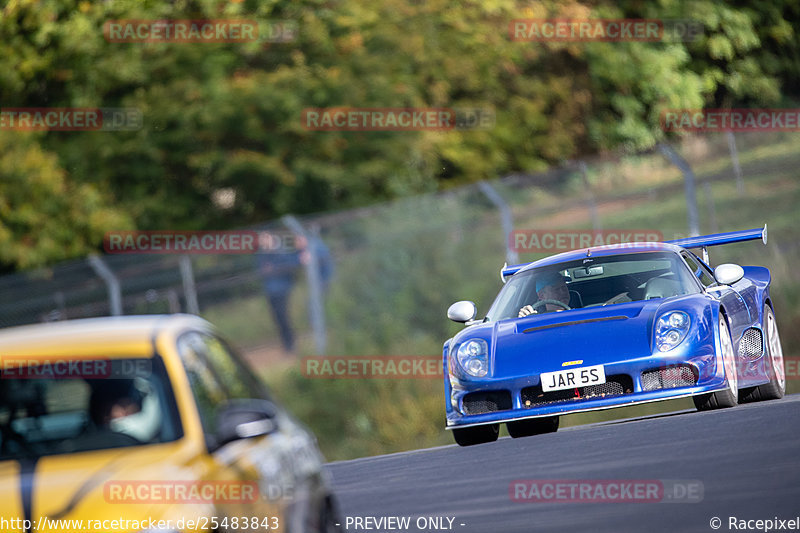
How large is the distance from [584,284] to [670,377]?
1.91 meters

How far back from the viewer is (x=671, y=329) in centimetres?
1082

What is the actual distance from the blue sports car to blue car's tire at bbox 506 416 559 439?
555 mm

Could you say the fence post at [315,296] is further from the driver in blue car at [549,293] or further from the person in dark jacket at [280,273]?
the driver in blue car at [549,293]

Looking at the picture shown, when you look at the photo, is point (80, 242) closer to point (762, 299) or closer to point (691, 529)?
point (762, 299)

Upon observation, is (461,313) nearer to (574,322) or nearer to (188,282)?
(574,322)

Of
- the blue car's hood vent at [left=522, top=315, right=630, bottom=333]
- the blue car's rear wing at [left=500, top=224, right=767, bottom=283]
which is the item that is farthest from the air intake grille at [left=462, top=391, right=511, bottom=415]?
the blue car's rear wing at [left=500, top=224, right=767, bottom=283]

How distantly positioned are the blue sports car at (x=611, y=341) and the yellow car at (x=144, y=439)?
4.30 metres

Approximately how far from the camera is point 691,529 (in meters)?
6.92

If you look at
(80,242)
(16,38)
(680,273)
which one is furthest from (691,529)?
(16,38)

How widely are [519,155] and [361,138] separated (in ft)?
18.6

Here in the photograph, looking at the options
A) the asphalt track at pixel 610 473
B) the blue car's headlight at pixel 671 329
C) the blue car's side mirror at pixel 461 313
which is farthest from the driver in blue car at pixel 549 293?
the blue car's headlight at pixel 671 329

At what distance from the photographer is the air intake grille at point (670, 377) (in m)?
10.7

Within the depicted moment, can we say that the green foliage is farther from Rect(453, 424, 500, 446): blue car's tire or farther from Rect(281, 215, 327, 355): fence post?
Rect(453, 424, 500, 446): blue car's tire

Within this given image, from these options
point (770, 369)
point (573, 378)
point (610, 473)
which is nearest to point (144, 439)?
point (610, 473)
